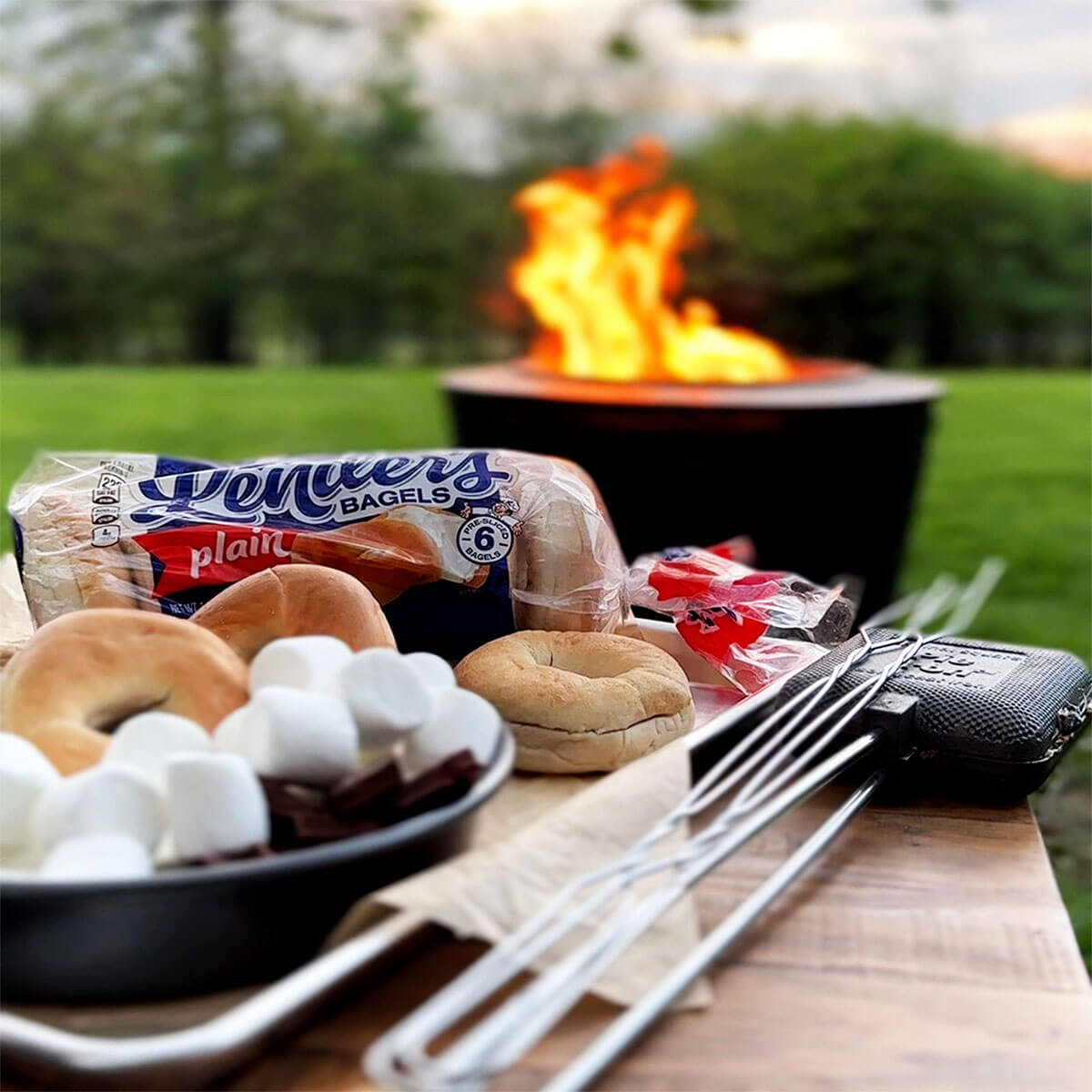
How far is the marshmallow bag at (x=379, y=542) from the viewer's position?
3.63ft

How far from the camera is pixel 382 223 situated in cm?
601

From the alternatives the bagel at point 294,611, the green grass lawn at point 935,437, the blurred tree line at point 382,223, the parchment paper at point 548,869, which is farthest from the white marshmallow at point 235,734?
the blurred tree line at point 382,223

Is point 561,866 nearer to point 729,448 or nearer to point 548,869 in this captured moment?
point 548,869

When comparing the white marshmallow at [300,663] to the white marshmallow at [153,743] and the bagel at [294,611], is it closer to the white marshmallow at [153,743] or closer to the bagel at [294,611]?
the white marshmallow at [153,743]

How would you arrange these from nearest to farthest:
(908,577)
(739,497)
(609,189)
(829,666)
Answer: (829,666) < (739,497) < (609,189) < (908,577)

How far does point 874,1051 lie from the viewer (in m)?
0.67

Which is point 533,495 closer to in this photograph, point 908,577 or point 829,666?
point 829,666

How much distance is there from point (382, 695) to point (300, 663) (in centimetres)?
6

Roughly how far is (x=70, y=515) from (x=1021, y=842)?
0.81 m

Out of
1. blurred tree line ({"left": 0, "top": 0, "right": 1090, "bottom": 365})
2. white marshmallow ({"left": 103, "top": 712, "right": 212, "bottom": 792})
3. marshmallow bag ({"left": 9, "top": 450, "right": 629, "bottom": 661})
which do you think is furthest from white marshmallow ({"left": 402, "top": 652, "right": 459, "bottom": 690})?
blurred tree line ({"left": 0, "top": 0, "right": 1090, "bottom": 365})

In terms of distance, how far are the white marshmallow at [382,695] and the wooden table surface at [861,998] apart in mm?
135

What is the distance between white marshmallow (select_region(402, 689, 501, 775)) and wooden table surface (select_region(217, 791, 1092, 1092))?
0.11 m

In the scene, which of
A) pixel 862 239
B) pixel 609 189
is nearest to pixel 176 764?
pixel 609 189

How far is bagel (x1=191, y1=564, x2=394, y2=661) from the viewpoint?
0.94 metres
